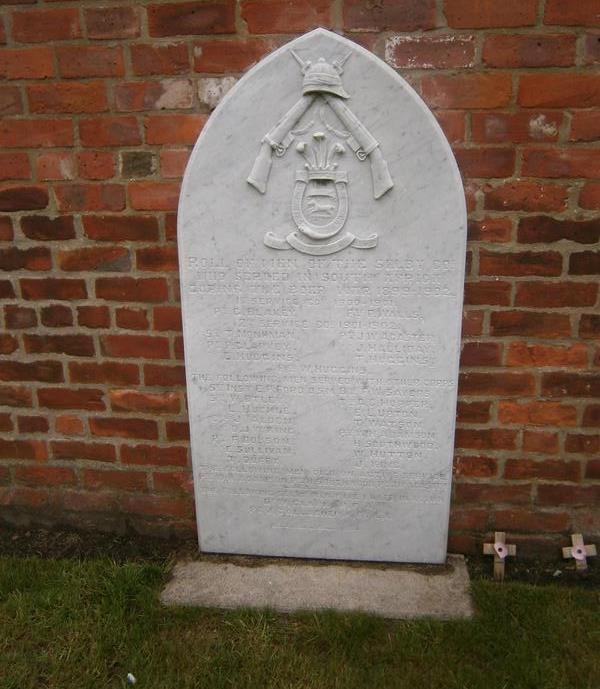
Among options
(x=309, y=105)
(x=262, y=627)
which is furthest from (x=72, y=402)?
(x=309, y=105)

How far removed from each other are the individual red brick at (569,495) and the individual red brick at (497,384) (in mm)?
371

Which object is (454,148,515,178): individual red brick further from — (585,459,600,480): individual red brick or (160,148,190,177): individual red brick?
(585,459,600,480): individual red brick

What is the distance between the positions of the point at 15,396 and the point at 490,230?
1.78 m

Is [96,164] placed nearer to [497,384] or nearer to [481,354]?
[481,354]

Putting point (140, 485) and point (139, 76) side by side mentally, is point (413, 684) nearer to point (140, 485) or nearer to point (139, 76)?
point (140, 485)

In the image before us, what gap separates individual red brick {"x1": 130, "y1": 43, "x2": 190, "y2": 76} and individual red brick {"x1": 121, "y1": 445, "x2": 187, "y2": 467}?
128 centimetres

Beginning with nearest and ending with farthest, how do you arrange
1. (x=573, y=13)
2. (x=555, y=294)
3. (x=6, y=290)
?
1. (x=573, y=13)
2. (x=555, y=294)
3. (x=6, y=290)

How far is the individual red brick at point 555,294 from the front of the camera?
1.88m

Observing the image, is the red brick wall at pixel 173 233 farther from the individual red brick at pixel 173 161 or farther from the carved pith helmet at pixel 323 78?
the carved pith helmet at pixel 323 78

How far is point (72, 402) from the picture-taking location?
7.20 feet

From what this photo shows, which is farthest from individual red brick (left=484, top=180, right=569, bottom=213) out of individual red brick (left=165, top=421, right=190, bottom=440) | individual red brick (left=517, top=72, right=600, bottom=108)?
individual red brick (left=165, top=421, right=190, bottom=440)

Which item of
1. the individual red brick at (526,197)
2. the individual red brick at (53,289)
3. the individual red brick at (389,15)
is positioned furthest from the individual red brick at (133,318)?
the individual red brick at (526,197)

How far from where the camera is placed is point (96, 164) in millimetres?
1938

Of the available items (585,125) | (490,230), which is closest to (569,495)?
(490,230)
